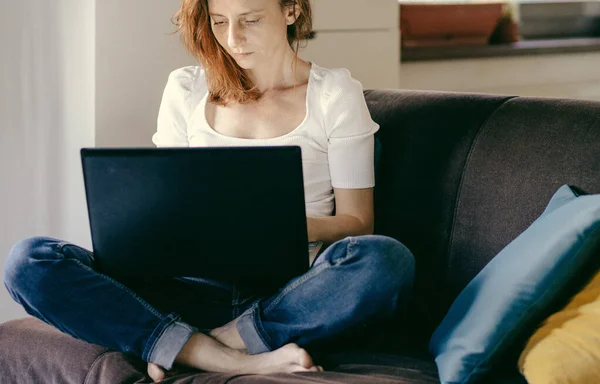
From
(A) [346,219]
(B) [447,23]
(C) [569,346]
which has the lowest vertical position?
(C) [569,346]

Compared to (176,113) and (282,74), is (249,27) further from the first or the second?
(176,113)

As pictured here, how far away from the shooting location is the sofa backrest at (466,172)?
1.73m

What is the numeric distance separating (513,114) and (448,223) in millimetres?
264

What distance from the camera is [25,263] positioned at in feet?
5.51

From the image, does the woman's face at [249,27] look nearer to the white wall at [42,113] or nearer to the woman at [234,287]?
the woman at [234,287]

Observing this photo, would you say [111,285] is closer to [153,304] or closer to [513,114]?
[153,304]

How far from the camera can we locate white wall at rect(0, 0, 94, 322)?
2.38 meters

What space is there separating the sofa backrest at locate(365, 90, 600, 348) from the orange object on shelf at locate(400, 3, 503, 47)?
188cm

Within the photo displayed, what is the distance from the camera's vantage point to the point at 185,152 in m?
1.53

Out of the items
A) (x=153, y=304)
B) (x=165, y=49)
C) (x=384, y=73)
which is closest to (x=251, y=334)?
(x=153, y=304)

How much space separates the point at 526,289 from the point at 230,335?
1.90ft

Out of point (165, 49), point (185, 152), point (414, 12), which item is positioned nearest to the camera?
point (185, 152)

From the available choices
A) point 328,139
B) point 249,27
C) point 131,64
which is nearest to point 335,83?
point 328,139

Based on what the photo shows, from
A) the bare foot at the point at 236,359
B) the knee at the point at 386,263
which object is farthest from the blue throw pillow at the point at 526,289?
the bare foot at the point at 236,359
